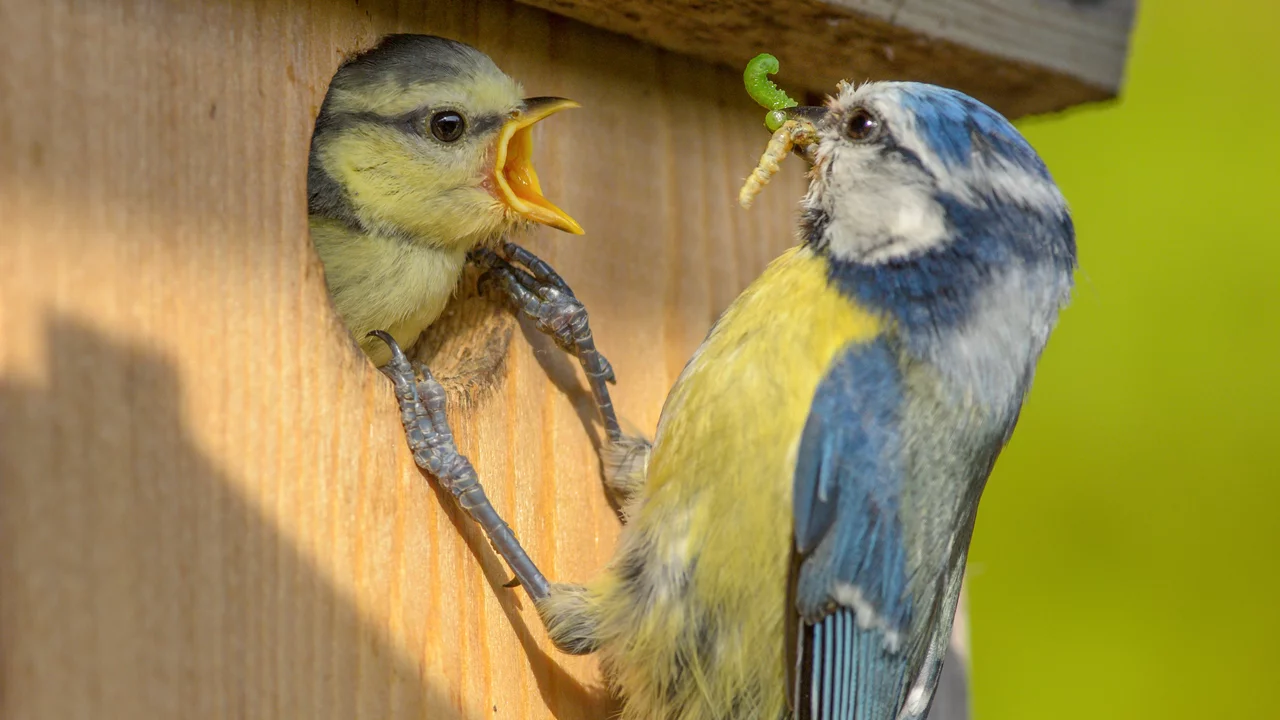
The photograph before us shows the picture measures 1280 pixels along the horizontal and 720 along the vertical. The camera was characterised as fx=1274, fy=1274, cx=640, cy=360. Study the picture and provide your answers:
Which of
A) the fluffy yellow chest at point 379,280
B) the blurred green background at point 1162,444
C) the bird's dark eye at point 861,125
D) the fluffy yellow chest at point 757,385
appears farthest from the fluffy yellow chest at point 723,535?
the blurred green background at point 1162,444

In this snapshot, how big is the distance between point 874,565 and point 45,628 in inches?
38.7

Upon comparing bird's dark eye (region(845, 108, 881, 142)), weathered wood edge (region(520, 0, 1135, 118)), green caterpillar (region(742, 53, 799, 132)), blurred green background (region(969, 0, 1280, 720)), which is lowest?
blurred green background (region(969, 0, 1280, 720))

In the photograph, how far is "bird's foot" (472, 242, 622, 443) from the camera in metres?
1.78

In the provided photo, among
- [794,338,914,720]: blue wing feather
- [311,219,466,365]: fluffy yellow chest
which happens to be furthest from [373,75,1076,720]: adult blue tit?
[311,219,466,365]: fluffy yellow chest

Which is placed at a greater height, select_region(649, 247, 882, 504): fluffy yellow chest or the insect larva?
the insect larva

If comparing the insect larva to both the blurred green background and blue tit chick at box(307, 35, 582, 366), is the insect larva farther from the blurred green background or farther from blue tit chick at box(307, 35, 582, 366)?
the blurred green background

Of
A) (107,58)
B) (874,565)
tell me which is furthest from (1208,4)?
(107,58)

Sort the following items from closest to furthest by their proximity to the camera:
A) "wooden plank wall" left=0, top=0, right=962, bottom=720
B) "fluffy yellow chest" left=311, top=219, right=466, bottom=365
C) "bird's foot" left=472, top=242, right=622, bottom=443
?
"wooden plank wall" left=0, top=0, right=962, bottom=720, "bird's foot" left=472, top=242, right=622, bottom=443, "fluffy yellow chest" left=311, top=219, right=466, bottom=365

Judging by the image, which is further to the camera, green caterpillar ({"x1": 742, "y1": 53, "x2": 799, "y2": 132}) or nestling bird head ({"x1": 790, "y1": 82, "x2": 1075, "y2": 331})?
green caterpillar ({"x1": 742, "y1": 53, "x2": 799, "y2": 132})

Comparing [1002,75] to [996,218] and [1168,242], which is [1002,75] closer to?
[996,218]

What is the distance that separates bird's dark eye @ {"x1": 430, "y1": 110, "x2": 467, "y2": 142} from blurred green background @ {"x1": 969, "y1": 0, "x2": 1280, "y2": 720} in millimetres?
1878

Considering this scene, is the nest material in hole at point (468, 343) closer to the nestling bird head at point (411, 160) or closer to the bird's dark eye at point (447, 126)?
the nestling bird head at point (411, 160)

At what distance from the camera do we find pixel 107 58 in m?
1.31

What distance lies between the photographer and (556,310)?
178 cm
